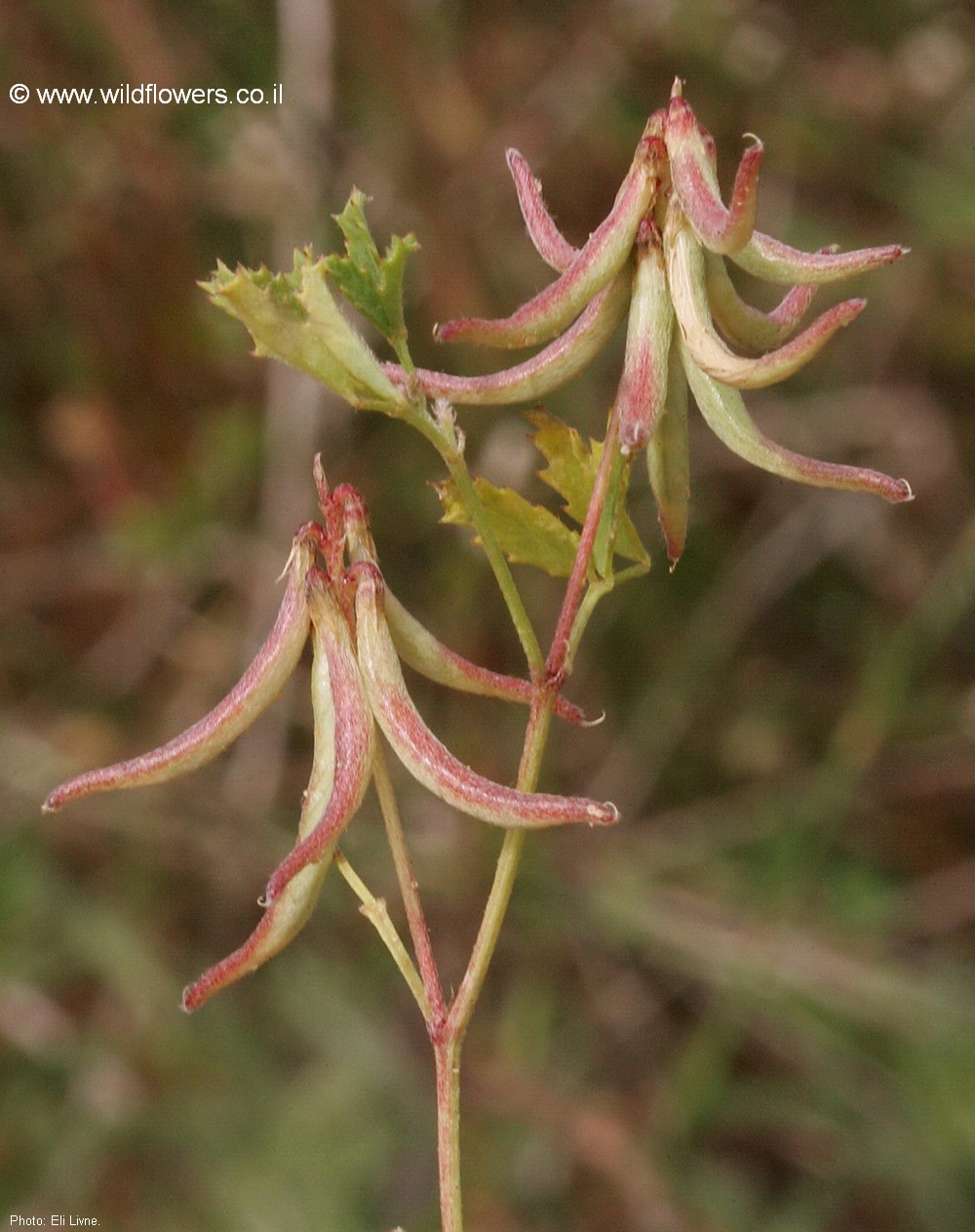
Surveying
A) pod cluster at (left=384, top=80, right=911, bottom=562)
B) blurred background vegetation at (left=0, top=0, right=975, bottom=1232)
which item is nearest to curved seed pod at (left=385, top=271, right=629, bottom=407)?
pod cluster at (left=384, top=80, right=911, bottom=562)

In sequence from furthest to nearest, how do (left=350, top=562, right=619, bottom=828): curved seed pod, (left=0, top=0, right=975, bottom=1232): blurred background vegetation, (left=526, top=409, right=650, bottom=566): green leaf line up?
(left=0, top=0, right=975, bottom=1232): blurred background vegetation
(left=526, top=409, right=650, bottom=566): green leaf
(left=350, top=562, right=619, bottom=828): curved seed pod

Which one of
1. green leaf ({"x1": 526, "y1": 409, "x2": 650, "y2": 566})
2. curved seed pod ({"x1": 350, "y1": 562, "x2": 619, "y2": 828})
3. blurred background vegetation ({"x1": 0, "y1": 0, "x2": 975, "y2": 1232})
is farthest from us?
blurred background vegetation ({"x1": 0, "y1": 0, "x2": 975, "y2": 1232})

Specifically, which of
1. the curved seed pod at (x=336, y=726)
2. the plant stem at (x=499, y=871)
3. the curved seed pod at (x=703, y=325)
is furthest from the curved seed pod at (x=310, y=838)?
the curved seed pod at (x=703, y=325)

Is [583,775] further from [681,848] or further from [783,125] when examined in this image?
[783,125]

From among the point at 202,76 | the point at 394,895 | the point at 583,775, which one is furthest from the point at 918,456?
the point at 202,76

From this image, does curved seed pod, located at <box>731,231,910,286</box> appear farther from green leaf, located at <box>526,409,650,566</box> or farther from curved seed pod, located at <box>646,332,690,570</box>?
green leaf, located at <box>526,409,650,566</box>

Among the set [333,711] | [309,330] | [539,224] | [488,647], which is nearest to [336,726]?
[333,711]

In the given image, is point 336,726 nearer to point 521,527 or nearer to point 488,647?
point 521,527
